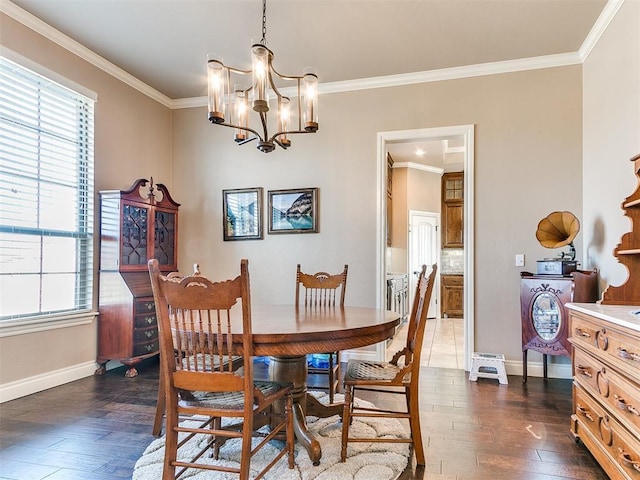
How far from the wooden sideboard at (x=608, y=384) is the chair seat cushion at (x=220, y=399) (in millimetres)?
1519

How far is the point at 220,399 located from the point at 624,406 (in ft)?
5.73

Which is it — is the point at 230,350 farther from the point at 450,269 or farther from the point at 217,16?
the point at 450,269

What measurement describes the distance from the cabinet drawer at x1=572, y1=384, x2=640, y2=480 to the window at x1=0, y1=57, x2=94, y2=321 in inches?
151

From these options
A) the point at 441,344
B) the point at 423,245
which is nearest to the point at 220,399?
the point at 441,344

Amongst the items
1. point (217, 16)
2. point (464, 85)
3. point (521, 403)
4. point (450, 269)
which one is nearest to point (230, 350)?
point (521, 403)

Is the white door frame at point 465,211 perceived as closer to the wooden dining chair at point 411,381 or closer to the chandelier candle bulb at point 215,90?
the wooden dining chair at point 411,381

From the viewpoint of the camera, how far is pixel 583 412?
2.20 m

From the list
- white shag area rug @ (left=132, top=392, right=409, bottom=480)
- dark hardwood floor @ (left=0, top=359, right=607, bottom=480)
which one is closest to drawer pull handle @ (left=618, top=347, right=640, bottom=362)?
dark hardwood floor @ (left=0, top=359, right=607, bottom=480)

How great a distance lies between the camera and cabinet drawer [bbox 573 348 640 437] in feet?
5.44

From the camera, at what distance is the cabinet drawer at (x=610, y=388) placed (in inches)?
65.3

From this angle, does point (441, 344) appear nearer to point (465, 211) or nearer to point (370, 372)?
point (465, 211)

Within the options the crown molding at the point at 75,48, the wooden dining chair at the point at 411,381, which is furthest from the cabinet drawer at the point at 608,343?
the crown molding at the point at 75,48

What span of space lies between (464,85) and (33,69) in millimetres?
3782

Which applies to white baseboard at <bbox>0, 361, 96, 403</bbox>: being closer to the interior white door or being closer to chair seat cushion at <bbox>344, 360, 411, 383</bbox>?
chair seat cushion at <bbox>344, 360, 411, 383</bbox>
